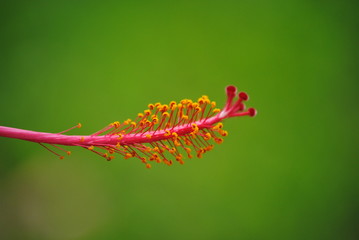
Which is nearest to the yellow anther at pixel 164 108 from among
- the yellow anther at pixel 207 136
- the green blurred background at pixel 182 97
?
the yellow anther at pixel 207 136

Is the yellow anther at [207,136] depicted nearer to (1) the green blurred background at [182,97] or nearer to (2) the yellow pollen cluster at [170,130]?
(2) the yellow pollen cluster at [170,130]

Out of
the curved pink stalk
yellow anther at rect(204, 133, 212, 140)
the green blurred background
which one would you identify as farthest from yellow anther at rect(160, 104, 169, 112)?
the green blurred background

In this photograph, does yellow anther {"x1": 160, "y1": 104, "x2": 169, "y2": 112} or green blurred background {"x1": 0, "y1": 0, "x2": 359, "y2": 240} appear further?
green blurred background {"x1": 0, "y1": 0, "x2": 359, "y2": 240}

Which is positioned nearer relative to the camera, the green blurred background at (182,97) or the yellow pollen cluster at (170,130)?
the yellow pollen cluster at (170,130)

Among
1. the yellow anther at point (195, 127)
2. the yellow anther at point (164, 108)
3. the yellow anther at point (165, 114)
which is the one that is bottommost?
the yellow anther at point (195, 127)

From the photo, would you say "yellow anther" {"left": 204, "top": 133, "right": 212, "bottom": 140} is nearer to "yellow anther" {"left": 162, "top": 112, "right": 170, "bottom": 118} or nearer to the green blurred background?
"yellow anther" {"left": 162, "top": 112, "right": 170, "bottom": 118}

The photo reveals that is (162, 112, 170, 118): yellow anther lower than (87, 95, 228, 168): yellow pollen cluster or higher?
higher

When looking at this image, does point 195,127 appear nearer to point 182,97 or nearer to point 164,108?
point 164,108

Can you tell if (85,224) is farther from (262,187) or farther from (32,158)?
(262,187)
